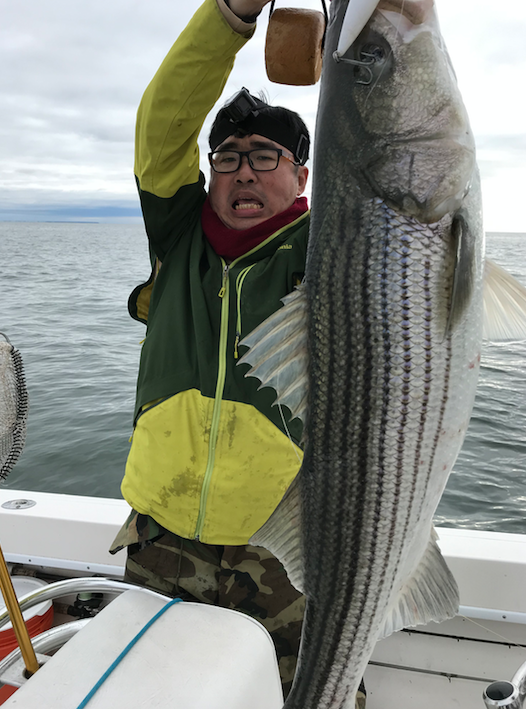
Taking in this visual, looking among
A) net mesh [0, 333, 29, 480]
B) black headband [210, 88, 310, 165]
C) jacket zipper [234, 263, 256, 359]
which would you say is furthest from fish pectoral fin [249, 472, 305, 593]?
black headband [210, 88, 310, 165]

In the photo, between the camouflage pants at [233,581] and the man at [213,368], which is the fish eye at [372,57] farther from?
the camouflage pants at [233,581]

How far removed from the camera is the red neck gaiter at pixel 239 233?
2336 millimetres

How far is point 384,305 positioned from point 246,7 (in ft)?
3.66

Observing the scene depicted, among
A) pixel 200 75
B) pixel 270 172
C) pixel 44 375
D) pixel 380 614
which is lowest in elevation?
pixel 44 375

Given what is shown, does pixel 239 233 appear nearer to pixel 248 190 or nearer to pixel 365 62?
pixel 248 190

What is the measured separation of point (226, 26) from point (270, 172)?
0.78 metres

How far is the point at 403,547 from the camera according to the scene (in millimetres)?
1342

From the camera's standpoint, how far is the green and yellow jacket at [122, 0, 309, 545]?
213cm

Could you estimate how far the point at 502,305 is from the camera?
1244 mm

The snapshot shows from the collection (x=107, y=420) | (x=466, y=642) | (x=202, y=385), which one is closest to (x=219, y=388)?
(x=202, y=385)

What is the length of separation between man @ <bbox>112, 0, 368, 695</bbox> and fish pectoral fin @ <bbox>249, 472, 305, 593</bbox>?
2.00 ft

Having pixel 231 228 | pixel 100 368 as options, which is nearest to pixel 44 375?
pixel 100 368

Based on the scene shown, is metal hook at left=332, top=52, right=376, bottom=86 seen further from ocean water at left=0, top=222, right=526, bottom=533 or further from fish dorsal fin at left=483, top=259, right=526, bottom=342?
ocean water at left=0, top=222, right=526, bottom=533

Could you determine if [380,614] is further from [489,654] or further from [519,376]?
[519,376]
